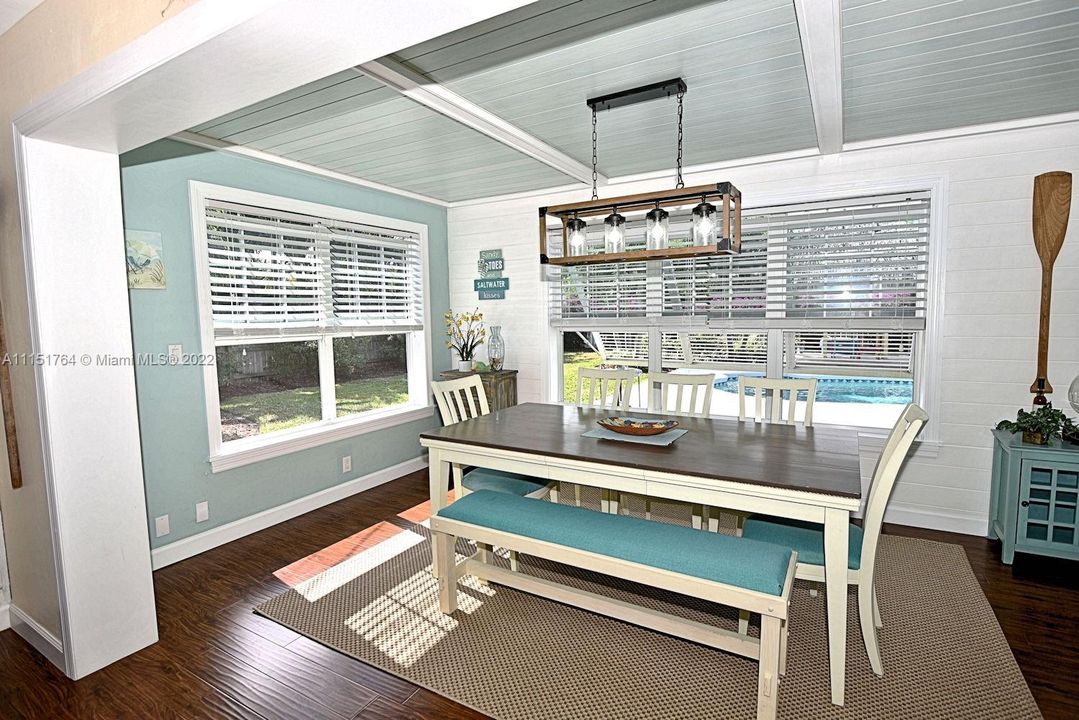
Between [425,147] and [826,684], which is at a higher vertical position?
[425,147]

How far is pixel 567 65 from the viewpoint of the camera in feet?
7.95

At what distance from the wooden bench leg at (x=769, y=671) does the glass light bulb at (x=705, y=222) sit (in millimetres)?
1594

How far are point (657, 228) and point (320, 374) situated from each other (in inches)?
112

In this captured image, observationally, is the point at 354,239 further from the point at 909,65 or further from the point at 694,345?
the point at 909,65

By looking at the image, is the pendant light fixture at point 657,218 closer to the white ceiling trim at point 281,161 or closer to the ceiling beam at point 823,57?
the ceiling beam at point 823,57

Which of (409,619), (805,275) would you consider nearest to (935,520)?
(805,275)

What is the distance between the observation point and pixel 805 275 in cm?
389

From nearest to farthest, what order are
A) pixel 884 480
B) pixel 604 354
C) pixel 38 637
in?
1. pixel 884 480
2. pixel 38 637
3. pixel 604 354

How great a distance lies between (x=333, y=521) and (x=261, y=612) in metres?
1.18

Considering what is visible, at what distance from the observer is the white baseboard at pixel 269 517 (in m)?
3.30

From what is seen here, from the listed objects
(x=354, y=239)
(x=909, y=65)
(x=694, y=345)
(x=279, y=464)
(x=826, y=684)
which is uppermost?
(x=909, y=65)

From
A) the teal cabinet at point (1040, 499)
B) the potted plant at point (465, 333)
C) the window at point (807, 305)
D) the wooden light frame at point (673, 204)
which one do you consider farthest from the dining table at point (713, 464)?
the potted plant at point (465, 333)

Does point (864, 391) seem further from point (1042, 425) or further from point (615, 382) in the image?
point (615, 382)

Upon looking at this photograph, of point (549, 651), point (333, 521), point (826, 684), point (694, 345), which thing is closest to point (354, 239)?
point (333, 521)
